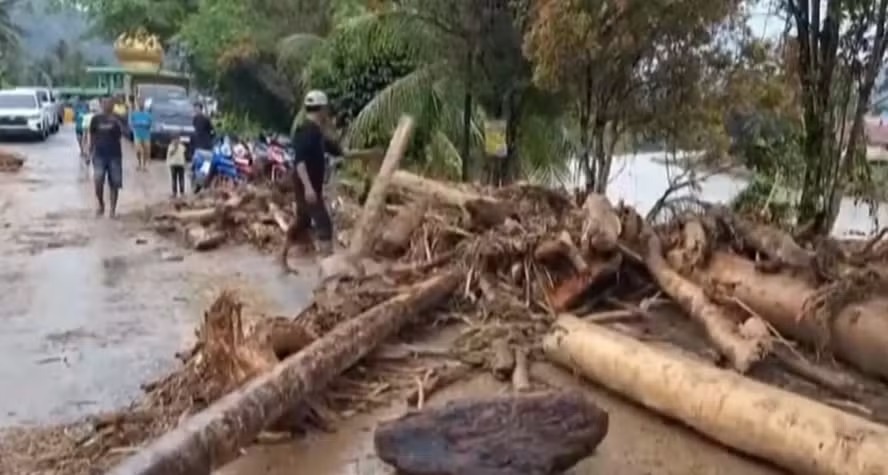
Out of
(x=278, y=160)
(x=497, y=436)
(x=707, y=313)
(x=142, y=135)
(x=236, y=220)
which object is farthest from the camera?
(x=142, y=135)

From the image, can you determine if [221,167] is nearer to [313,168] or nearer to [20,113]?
[313,168]

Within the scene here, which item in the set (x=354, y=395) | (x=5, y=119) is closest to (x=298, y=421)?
(x=354, y=395)

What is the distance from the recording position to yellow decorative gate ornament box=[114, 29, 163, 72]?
41281 millimetres

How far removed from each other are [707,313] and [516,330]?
1.34 metres

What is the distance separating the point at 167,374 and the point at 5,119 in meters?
33.7

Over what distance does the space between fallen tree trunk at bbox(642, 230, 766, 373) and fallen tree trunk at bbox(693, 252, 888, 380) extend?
198 mm

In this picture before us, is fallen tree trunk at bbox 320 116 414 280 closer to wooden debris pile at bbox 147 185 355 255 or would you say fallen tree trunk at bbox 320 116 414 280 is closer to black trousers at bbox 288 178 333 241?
black trousers at bbox 288 178 333 241

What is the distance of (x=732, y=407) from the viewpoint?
6.05m

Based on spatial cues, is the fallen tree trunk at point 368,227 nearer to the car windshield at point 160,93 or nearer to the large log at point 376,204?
the large log at point 376,204

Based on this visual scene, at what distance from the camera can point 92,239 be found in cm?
1576

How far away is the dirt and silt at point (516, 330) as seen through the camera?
21.1ft

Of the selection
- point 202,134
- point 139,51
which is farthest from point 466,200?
point 139,51

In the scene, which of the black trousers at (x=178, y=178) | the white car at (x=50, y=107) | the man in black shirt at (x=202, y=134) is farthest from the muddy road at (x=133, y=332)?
the white car at (x=50, y=107)

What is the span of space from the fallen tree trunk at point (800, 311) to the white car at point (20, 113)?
34.8 meters
